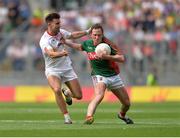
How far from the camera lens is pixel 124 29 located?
32.9 m

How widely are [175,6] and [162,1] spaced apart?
598mm

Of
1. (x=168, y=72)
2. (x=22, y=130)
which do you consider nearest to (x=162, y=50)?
(x=168, y=72)

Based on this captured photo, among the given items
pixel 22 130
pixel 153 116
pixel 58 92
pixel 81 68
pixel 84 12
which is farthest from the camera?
pixel 84 12

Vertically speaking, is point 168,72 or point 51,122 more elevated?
point 51,122

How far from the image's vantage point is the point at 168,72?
3253 cm

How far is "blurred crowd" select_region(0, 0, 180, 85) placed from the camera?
31750mm

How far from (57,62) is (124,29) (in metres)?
15.0

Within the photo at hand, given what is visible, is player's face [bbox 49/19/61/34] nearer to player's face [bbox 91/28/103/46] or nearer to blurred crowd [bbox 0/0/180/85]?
player's face [bbox 91/28/103/46]

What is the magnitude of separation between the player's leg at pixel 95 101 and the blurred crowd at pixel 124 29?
13.7 metres

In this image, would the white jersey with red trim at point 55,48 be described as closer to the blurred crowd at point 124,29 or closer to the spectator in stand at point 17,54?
the blurred crowd at point 124,29

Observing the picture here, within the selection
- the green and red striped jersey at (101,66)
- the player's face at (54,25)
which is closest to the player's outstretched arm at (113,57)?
the green and red striped jersey at (101,66)

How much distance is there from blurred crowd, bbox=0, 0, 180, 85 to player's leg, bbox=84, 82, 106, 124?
539 inches

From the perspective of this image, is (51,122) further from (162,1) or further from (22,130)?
(162,1)

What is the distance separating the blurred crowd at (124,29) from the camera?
3175 cm
